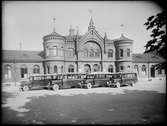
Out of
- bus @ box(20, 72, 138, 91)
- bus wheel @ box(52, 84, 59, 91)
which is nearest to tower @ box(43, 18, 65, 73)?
bus @ box(20, 72, 138, 91)

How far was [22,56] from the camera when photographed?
29062 millimetres

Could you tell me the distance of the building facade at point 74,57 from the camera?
27109mm

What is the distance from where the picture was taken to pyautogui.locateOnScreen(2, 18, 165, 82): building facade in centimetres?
2711

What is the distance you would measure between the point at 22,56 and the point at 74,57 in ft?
33.6

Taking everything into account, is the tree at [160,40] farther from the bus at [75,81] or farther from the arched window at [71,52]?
the arched window at [71,52]

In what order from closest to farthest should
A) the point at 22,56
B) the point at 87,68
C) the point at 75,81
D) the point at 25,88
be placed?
the point at 25,88 → the point at 75,81 → the point at 22,56 → the point at 87,68

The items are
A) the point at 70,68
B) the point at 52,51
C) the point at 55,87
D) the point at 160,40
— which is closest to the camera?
the point at 160,40

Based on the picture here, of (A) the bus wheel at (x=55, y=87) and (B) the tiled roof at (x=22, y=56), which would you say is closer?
(A) the bus wheel at (x=55, y=87)

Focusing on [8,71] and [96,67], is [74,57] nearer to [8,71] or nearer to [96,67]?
[96,67]

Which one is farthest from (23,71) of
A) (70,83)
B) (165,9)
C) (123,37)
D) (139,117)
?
(165,9)

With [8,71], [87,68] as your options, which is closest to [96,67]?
[87,68]

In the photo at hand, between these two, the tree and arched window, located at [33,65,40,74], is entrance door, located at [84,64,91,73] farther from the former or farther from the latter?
the tree

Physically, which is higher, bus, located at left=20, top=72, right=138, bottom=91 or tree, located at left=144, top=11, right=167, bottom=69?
tree, located at left=144, top=11, right=167, bottom=69

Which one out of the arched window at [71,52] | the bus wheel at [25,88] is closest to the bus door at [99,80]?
the bus wheel at [25,88]
